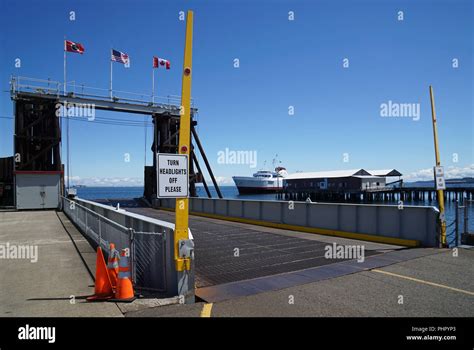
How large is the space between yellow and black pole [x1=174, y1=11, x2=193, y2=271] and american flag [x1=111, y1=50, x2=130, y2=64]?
93.9 feet

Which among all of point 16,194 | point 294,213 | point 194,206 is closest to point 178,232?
point 294,213

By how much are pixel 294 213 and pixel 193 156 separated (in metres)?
22.0

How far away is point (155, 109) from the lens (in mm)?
34812

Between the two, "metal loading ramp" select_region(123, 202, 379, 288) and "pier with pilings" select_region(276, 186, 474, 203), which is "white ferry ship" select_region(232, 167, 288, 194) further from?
"metal loading ramp" select_region(123, 202, 379, 288)

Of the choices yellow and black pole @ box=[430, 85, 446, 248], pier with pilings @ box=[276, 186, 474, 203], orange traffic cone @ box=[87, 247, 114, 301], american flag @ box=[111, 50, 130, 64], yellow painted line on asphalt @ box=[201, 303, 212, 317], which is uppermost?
american flag @ box=[111, 50, 130, 64]

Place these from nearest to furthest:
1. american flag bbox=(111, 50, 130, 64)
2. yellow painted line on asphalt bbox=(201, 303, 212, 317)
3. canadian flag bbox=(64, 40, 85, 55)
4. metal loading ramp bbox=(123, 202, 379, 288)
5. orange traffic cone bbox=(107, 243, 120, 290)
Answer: yellow painted line on asphalt bbox=(201, 303, 212, 317) → orange traffic cone bbox=(107, 243, 120, 290) → metal loading ramp bbox=(123, 202, 379, 288) → canadian flag bbox=(64, 40, 85, 55) → american flag bbox=(111, 50, 130, 64)

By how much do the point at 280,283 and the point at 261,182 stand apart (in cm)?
10948

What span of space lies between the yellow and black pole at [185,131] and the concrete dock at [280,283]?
82 cm

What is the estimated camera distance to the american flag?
32.2 m

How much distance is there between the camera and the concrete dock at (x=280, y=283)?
5.44 meters

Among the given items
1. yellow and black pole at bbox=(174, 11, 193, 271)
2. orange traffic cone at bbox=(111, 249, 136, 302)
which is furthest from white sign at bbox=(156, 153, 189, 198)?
A: orange traffic cone at bbox=(111, 249, 136, 302)

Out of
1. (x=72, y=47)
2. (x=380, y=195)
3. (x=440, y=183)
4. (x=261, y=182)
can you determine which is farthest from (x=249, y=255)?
(x=261, y=182)

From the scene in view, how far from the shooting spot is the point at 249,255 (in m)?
9.71
